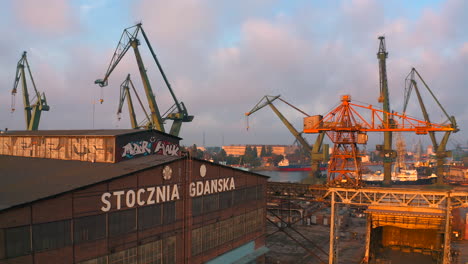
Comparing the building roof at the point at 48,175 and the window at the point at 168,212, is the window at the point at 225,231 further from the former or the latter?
the building roof at the point at 48,175

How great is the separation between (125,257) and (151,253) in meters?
2.40

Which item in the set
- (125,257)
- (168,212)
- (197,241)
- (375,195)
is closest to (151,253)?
(125,257)

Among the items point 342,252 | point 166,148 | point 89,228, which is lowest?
point 342,252

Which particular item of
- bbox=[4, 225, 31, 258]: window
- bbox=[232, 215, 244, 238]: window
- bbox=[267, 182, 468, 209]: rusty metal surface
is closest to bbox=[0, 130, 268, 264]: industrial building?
bbox=[4, 225, 31, 258]: window

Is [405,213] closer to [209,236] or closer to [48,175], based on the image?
[209,236]

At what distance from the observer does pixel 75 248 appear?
781 inches

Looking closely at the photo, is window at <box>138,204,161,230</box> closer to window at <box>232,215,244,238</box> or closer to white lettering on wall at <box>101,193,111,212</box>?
white lettering on wall at <box>101,193,111,212</box>

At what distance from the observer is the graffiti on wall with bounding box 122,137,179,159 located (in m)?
31.6

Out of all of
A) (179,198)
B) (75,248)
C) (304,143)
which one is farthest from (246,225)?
(304,143)

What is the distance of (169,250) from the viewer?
86.3 feet

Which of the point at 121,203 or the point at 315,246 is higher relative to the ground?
the point at 121,203

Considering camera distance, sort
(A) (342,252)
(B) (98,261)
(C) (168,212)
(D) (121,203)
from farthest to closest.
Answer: (A) (342,252) → (C) (168,212) → (D) (121,203) → (B) (98,261)

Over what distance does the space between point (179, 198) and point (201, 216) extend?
11.2 feet

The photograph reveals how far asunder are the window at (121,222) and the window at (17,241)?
17.2ft
